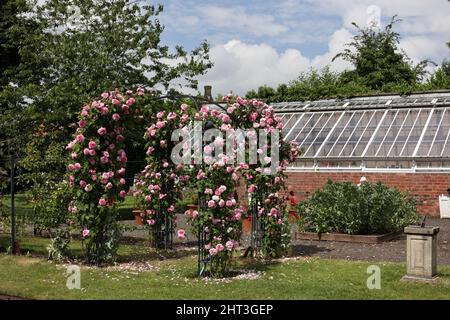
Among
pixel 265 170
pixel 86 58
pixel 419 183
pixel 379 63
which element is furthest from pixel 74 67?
pixel 379 63

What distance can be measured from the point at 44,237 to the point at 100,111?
561cm

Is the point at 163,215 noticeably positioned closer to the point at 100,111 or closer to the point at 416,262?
the point at 100,111

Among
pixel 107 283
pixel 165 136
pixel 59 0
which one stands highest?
pixel 59 0

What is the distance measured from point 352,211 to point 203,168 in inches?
206

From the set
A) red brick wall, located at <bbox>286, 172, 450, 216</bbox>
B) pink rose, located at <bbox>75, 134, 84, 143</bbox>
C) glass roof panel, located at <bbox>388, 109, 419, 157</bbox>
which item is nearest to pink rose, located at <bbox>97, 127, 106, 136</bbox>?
pink rose, located at <bbox>75, 134, 84, 143</bbox>

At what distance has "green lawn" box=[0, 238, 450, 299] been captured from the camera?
779cm

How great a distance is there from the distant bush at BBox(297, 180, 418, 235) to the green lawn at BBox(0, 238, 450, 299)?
2.90 meters

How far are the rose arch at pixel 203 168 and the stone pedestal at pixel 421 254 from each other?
8.66 ft

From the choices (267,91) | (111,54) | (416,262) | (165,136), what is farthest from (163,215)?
(267,91)

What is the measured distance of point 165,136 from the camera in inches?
463

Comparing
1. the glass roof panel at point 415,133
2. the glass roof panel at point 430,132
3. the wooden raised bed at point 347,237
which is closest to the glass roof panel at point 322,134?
the glass roof panel at point 415,133

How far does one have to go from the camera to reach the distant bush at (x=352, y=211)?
13.2 m

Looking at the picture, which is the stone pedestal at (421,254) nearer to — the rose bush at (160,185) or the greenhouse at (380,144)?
the rose bush at (160,185)

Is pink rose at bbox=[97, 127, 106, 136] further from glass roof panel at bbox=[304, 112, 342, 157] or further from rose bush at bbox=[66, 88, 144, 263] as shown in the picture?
glass roof panel at bbox=[304, 112, 342, 157]
